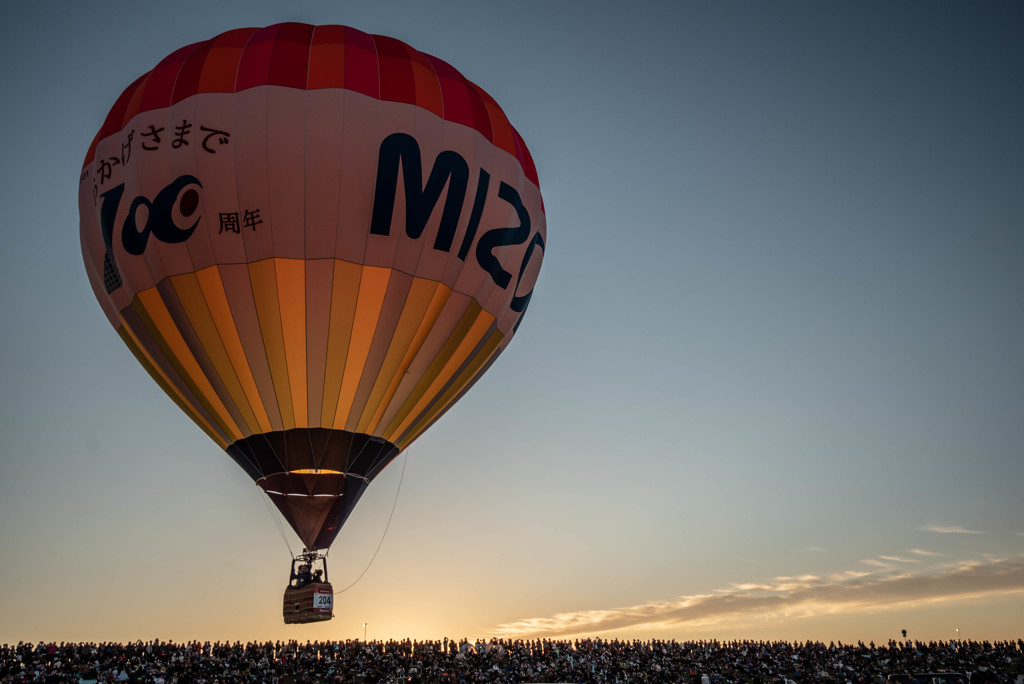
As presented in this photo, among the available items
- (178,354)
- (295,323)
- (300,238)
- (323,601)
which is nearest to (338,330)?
(295,323)

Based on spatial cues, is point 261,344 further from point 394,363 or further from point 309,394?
point 394,363

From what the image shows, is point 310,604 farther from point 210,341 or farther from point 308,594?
point 210,341

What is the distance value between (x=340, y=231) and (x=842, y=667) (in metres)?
22.5

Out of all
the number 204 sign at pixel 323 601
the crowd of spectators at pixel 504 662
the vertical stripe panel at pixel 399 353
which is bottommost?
the crowd of spectators at pixel 504 662

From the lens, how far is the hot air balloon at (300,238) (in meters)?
14.3

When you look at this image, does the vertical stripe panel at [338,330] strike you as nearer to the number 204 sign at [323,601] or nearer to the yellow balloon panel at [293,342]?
the yellow balloon panel at [293,342]

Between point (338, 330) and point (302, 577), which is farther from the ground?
point (338, 330)

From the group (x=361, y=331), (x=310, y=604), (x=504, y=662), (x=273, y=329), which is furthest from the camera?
(x=504, y=662)

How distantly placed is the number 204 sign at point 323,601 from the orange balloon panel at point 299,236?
102cm

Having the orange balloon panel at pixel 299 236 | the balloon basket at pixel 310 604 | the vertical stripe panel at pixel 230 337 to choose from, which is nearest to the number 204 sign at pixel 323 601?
the balloon basket at pixel 310 604

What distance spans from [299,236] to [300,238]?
0.04 metres

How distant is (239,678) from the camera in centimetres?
2069

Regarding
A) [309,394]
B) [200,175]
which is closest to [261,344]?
[309,394]

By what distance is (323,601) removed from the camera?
14375 millimetres
